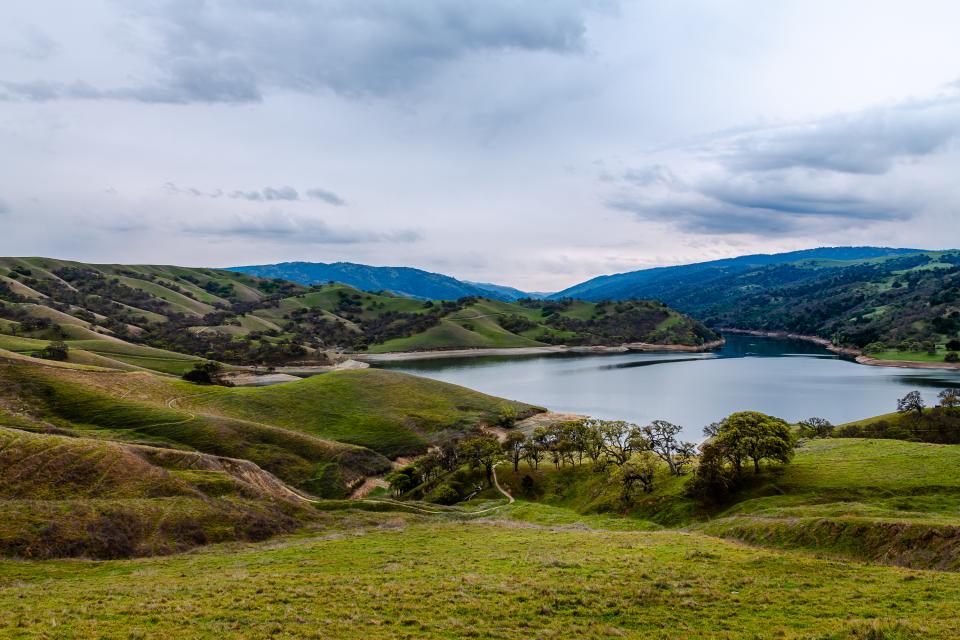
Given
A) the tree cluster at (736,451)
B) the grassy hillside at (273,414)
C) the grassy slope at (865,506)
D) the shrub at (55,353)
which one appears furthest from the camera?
the shrub at (55,353)

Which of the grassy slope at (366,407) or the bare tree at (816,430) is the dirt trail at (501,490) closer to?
the grassy slope at (366,407)

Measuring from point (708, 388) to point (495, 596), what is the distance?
459ft

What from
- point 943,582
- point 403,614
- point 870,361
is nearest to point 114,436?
point 403,614

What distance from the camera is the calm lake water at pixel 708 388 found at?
11256 cm

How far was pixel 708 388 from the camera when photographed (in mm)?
145375

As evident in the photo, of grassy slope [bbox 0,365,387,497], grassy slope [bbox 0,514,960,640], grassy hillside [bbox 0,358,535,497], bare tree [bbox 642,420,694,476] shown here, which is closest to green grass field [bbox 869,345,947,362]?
grassy hillside [bbox 0,358,535,497]

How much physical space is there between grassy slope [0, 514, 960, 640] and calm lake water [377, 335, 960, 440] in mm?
74610

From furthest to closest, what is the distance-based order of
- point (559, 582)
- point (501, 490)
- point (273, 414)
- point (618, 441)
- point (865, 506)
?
1. point (273, 414)
2. point (618, 441)
3. point (501, 490)
4. point (865, 506)
5. point (559, 582)

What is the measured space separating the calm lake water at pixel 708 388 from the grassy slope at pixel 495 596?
245ft

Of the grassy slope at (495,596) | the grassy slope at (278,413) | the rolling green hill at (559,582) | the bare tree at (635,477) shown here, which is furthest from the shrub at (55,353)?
the bare tree at (635,477)

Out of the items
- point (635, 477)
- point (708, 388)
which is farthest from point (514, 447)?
point (708, 388)

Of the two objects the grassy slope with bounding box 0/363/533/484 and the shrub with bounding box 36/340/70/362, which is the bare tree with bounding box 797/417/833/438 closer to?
the grassy slope with bounding box 0/363/533/484

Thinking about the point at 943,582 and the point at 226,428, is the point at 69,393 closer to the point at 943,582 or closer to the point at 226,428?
the point at 226,428

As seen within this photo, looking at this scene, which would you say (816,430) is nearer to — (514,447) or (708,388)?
(514,447)
